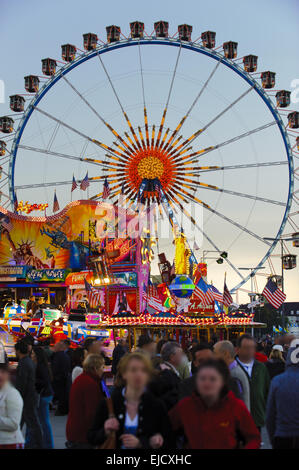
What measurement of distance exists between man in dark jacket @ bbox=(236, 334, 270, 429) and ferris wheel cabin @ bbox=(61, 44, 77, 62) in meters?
28.9

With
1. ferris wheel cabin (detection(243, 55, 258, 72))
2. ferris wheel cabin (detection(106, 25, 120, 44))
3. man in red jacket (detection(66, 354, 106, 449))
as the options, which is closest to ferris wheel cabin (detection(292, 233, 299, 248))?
ferris wheel cabin (detection(243, 55, 258, 72))

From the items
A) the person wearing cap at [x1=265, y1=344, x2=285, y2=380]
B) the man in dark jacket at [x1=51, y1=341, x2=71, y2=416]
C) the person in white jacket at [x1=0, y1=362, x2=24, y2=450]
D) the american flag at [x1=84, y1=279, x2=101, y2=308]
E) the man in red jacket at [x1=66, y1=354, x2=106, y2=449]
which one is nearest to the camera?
the person in white jacket at [x1=0, y1=362, x2=24, y2=450]

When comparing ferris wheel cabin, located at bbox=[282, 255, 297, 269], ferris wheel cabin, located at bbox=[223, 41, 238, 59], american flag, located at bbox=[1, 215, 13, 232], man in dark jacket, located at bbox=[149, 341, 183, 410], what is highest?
ferris wheel cabin, located at bbox=[223, 41, 238, 59]

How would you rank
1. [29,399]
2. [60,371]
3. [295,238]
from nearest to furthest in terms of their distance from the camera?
1. [29,399]
2. [60,371]
3. [295,238]

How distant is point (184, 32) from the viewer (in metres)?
34.0

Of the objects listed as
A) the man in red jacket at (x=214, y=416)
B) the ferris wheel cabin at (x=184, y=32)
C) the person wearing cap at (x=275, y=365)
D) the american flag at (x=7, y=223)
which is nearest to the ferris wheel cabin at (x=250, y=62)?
the ferris wheel cabin at (x=184, y=32)

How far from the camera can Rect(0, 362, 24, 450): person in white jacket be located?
18.2ft

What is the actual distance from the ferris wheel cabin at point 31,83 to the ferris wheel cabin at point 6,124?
5.97 feet

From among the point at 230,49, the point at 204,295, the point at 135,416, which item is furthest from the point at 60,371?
the point at 230,49

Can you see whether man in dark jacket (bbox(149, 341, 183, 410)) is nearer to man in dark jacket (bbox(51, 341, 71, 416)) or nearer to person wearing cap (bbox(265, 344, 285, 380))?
person wearing cap (bbox(265, 344, 285, 380))

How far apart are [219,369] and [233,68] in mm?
31002

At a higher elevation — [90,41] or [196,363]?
[90,41]

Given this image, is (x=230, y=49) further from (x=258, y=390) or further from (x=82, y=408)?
(x=82, y=408)

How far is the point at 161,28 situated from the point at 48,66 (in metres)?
6.25
